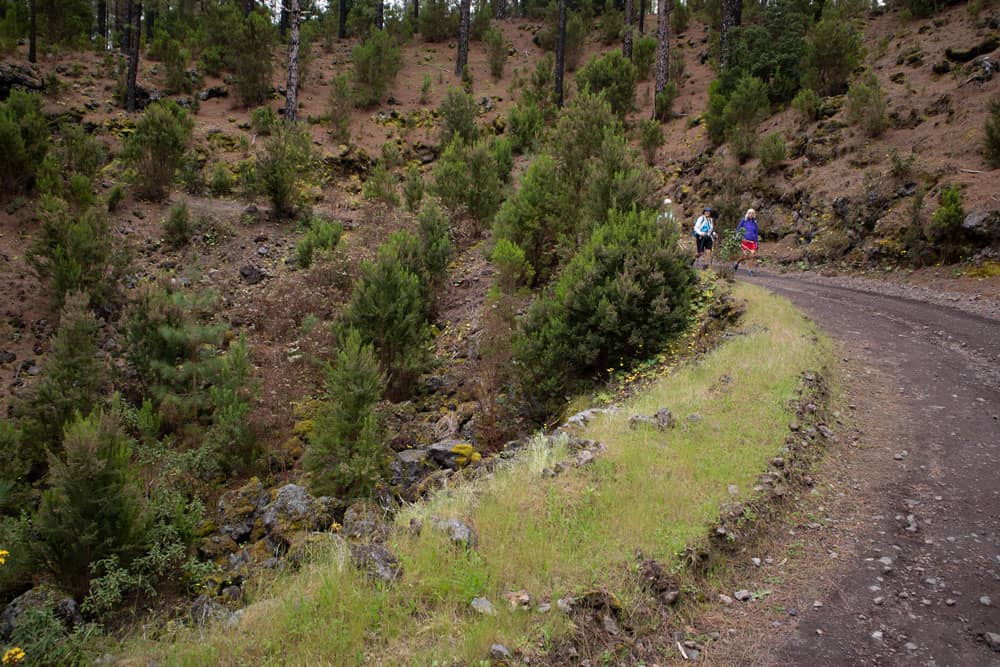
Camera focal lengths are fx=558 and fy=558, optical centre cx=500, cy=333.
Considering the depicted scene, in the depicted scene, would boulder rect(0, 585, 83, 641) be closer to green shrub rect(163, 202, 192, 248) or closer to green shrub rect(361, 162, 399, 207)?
green shrub rect(163, 202, 192, 248)

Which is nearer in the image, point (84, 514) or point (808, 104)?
point (84, 514)

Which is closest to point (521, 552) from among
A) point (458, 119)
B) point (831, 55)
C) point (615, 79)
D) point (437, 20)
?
point (458, 119)

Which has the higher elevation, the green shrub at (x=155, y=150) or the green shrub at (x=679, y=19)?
the green shrub at (x=679, y=19)

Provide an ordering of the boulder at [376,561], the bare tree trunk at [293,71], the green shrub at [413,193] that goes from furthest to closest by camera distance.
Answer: the bare tree trunk at [293,71], the green shrub at [413,193], the boulder at [376,561]

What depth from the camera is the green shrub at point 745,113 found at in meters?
19.5

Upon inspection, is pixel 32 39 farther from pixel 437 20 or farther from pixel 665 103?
pixel 665 103

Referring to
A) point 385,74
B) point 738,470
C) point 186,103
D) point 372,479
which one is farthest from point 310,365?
point 385,74

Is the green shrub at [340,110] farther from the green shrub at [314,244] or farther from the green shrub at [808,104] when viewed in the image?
the green shrub at [808,104]

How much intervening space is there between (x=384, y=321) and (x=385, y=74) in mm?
21542

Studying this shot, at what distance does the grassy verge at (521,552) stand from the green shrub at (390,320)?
486 cm

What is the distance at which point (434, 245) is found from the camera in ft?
40.9

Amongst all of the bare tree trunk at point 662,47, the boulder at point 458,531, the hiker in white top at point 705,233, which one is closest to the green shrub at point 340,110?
the bare tree trunk at point 662,47

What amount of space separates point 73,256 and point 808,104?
70.1 feet

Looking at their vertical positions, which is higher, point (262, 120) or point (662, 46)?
point (662, 46)
